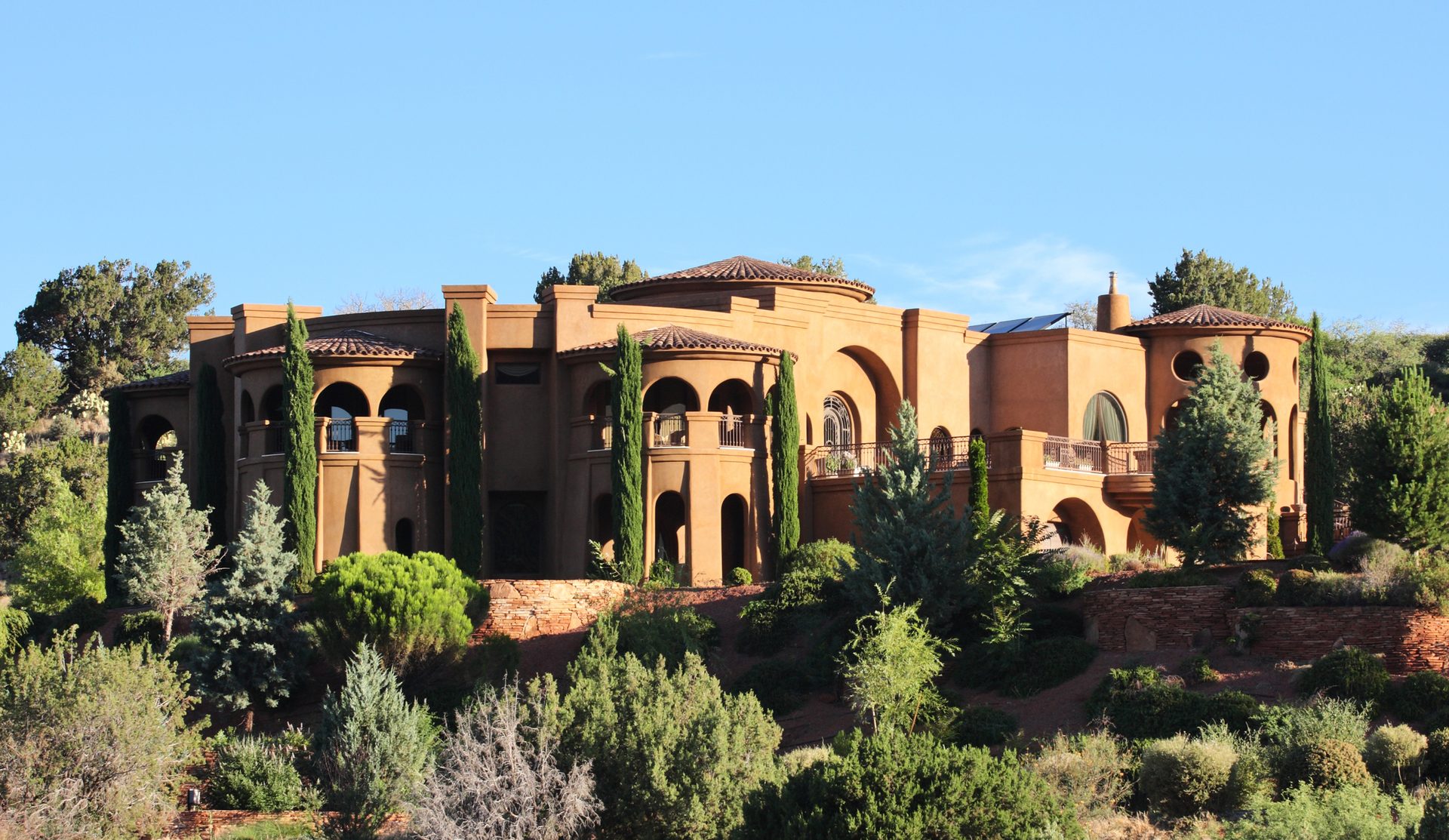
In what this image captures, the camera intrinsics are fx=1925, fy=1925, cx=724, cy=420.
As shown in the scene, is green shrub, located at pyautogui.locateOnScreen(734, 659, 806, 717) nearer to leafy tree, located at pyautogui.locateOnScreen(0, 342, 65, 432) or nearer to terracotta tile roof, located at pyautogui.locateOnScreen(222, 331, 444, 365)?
terracotta tile roof, located at pyautogui.locateOnScreen(222, 331, 444, 365)

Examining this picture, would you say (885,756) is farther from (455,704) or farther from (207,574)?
(207,574)

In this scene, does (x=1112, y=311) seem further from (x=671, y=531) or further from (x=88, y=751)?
(x=88, y=751)

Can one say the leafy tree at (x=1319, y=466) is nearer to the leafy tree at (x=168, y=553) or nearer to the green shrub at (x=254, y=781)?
the green shrub at (x=254, y=781)

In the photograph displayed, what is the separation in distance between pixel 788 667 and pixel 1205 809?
1192 centimetres

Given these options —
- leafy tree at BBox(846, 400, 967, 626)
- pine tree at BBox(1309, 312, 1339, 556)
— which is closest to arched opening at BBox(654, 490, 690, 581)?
leafy tree at BBox(846, 400, 967, 626)

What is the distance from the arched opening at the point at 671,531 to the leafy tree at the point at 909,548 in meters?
7.20

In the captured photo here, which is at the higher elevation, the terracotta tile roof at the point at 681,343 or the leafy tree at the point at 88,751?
the terracotta tile roof at the point at 681,343

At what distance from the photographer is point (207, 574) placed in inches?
1809

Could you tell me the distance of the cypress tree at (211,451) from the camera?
157 feet

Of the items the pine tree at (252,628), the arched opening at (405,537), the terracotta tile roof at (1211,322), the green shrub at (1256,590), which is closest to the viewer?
the green shrub at (1256,590)

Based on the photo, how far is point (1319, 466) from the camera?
138 feet

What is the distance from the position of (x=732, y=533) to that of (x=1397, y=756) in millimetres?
22321

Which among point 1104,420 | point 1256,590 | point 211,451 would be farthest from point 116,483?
point 1256,590

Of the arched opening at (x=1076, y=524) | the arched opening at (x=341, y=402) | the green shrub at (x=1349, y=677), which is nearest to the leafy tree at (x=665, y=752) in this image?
the green shrub at (x=1349, y=677)
